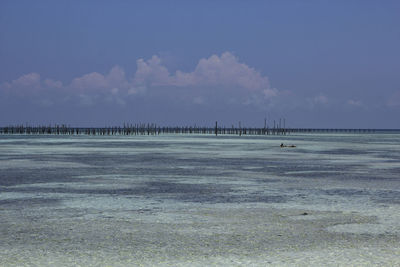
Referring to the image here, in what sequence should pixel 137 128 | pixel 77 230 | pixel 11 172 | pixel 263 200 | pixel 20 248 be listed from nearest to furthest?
pixel 20 248 < pixel 77 230 < pixel 263 200 < pixel 11 172 < pixel 137 128

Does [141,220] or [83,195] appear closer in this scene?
[141,220]

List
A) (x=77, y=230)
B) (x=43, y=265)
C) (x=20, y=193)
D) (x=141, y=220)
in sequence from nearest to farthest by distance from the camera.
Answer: (x=43, y=265), (x=77, y=230), (x=141, y=220), (x=20, y=193)

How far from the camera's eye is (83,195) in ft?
46.2

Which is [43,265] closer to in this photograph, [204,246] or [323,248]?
[204,246]

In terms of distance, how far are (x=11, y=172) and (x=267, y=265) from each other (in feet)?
53.2

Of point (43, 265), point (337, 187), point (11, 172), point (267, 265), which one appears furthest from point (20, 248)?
point (11, 172)

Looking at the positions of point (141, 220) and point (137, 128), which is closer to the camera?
point (141, 220)

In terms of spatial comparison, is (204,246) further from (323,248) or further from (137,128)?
(137,128)

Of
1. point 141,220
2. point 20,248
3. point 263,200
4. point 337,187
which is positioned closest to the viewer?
point 20,248

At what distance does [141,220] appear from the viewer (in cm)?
1025

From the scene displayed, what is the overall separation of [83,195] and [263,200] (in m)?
4.59

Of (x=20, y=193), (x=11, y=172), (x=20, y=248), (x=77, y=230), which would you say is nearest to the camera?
(x=20, y=248)

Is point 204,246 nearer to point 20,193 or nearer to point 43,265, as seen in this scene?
point 43,265

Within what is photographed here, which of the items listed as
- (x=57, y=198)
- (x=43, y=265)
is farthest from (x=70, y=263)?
(x=57, y=198)
